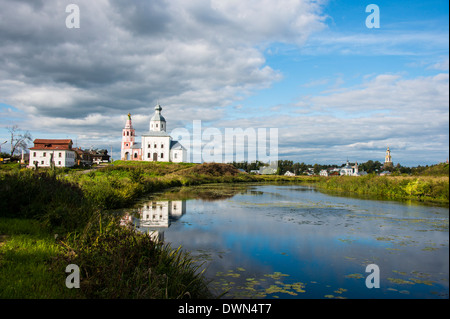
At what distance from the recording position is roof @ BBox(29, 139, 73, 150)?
6806 centimetres

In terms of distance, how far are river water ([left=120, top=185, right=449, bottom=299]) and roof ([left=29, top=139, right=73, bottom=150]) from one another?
2453 inches

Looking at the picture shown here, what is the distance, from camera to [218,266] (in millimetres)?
7543

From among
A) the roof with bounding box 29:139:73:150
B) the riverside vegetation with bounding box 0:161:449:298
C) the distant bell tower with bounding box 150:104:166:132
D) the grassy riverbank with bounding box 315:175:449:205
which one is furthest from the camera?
the distant bell tower with bounding box 150:104:166:132

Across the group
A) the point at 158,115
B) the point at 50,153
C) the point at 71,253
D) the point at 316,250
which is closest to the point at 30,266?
the point at 71,253

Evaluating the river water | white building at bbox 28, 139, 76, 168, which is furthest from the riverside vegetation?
white building at bbox 28, 139, 76, 168

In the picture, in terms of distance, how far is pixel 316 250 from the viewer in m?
9.12

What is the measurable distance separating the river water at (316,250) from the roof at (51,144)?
204 feet

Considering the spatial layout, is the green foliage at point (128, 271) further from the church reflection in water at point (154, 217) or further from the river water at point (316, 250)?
the church reflection in water at point (154, 217)

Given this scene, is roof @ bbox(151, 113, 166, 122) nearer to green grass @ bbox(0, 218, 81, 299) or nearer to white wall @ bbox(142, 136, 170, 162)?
white wall @ bbox(142, 136, 170, 162)

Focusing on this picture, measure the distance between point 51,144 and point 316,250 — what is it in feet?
240

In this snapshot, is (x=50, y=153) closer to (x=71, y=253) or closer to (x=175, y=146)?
Answer: (x=175, y=146)

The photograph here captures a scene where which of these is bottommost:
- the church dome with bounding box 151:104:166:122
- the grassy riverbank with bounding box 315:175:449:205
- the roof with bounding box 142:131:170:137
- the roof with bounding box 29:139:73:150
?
the grassy riverbank with bounding box 315:175:449:205

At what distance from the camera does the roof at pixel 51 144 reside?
6806 centimetres
